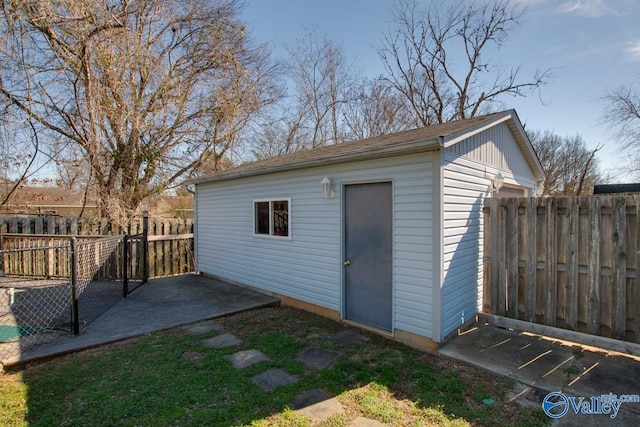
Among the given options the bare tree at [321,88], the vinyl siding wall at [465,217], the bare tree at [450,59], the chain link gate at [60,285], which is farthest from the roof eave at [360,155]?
the bare tree at [450,59]

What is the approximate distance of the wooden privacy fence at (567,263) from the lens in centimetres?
359

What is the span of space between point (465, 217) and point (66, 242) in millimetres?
8754

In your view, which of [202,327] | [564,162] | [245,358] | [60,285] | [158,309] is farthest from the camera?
[564,162]

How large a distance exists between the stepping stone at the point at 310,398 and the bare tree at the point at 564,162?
2335cm

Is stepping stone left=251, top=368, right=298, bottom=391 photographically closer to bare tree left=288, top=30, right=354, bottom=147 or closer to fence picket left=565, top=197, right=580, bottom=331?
fence picket left=565, top=197, right=580, bottom=331

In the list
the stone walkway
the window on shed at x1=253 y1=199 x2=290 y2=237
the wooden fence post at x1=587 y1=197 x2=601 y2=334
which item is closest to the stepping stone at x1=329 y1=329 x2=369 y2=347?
the stone walkway

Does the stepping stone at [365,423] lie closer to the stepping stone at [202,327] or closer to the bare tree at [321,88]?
the stepping stone at [202,327]

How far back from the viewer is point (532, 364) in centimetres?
359

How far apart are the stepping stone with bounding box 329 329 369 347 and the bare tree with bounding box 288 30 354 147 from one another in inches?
534

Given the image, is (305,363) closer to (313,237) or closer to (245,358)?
(245,358)

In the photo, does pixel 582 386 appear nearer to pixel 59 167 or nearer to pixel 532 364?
pixel 532 364

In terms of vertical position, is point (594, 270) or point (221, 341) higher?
point (594, 270)

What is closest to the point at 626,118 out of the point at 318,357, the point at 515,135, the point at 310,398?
the point at 515,135

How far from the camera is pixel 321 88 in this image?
17.0 meters
